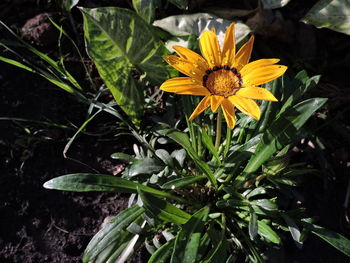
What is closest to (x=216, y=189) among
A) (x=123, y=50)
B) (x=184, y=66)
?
(x=184, y=66)

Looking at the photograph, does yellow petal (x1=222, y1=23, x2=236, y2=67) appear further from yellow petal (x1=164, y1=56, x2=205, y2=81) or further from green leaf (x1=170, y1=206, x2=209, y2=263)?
green leaf (x1=170, y1=206, x2=209, y2=263)

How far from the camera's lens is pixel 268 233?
1.33 m

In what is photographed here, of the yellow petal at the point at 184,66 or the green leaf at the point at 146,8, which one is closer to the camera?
the yellow petal at the point at 184,66

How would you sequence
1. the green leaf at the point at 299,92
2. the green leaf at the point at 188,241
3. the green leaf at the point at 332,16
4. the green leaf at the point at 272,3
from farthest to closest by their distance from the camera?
the green leaf at the point at 272,3, the green leaf at the point at 332,16, the green leaf at the point at 299,92, the green leaf at the point at 188,241

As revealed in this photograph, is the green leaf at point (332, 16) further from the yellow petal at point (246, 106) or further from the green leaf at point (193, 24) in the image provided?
the yellow petal at point (246, 106)

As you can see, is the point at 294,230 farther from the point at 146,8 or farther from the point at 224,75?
the point at 146,8

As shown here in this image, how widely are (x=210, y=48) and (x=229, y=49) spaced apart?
0.07 metres

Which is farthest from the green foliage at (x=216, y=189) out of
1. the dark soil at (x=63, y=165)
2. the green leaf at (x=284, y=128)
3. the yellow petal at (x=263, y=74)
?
the dark soil at (x=63, y=165)

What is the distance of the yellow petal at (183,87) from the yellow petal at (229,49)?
182 millimetres

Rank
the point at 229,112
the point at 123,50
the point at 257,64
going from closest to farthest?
the point at 229,112, the point at 257,64, the point at 123,50

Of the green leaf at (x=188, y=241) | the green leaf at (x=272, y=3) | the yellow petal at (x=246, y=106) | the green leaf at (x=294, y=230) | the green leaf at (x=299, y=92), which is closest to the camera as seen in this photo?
the yellow petal at (x=246, y=106)

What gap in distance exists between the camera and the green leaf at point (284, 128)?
1295mm

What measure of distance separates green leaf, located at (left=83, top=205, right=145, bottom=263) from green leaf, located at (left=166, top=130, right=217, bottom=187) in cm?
28

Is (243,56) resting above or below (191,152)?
above
